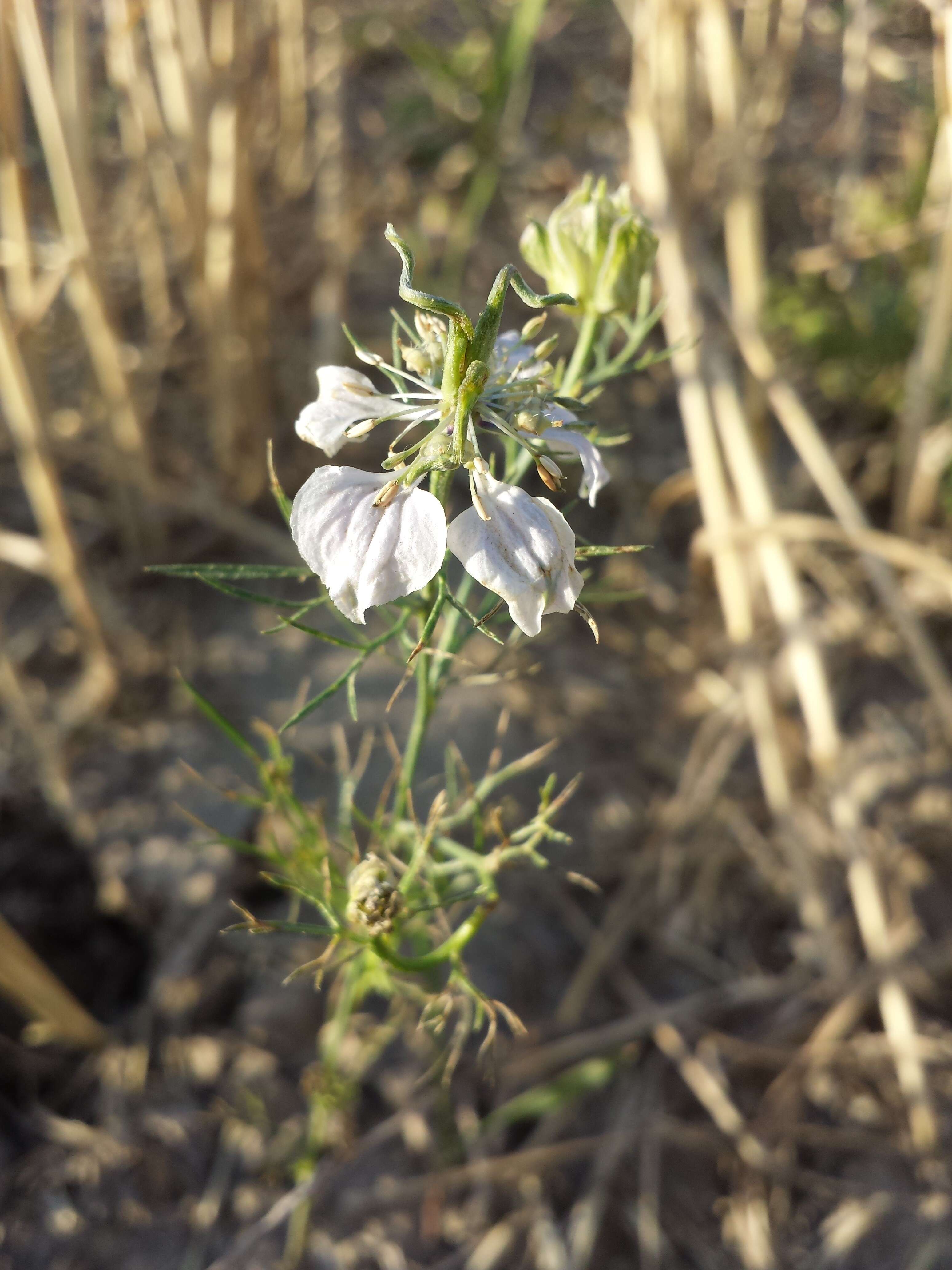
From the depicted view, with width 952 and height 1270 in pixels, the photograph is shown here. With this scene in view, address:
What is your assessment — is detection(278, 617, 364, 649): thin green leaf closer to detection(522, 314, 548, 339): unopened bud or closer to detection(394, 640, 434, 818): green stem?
detection(394, 640, 434, 818): green stem

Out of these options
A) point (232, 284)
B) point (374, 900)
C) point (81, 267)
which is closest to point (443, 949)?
point (374, 900)

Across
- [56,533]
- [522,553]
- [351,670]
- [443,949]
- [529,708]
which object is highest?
[522,553]

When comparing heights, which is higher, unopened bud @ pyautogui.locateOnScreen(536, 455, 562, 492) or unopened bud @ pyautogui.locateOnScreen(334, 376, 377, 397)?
unopened bud @ pyautogui.locateOnScreen(334, 376, 377, 397)

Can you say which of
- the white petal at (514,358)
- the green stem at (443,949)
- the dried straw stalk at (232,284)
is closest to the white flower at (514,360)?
the white petal at (514,358)

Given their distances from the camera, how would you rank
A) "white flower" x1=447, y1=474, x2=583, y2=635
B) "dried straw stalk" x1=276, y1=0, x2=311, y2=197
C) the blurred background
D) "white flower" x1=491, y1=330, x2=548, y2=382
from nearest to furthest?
"white flower" x1=447, y1=474, x2=583, y2=635, "white flower" x1=491, y1=330, x2=548, y2=382, the blurred background, "dried straw stalk" x1=276, y1=0, x2=311, y2=197

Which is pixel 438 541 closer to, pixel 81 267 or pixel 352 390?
pixel 352 390

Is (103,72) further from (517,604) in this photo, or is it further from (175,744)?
(517,604)

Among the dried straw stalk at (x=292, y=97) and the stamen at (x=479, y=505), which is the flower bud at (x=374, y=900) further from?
the dried straw stalk at (x=292, y=97)

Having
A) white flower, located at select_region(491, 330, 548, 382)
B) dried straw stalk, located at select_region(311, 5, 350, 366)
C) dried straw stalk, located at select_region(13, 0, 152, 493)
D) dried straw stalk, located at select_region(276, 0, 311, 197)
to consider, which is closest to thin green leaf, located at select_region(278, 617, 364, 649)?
white flower, located at select_region(491, 330, 548, 382)
